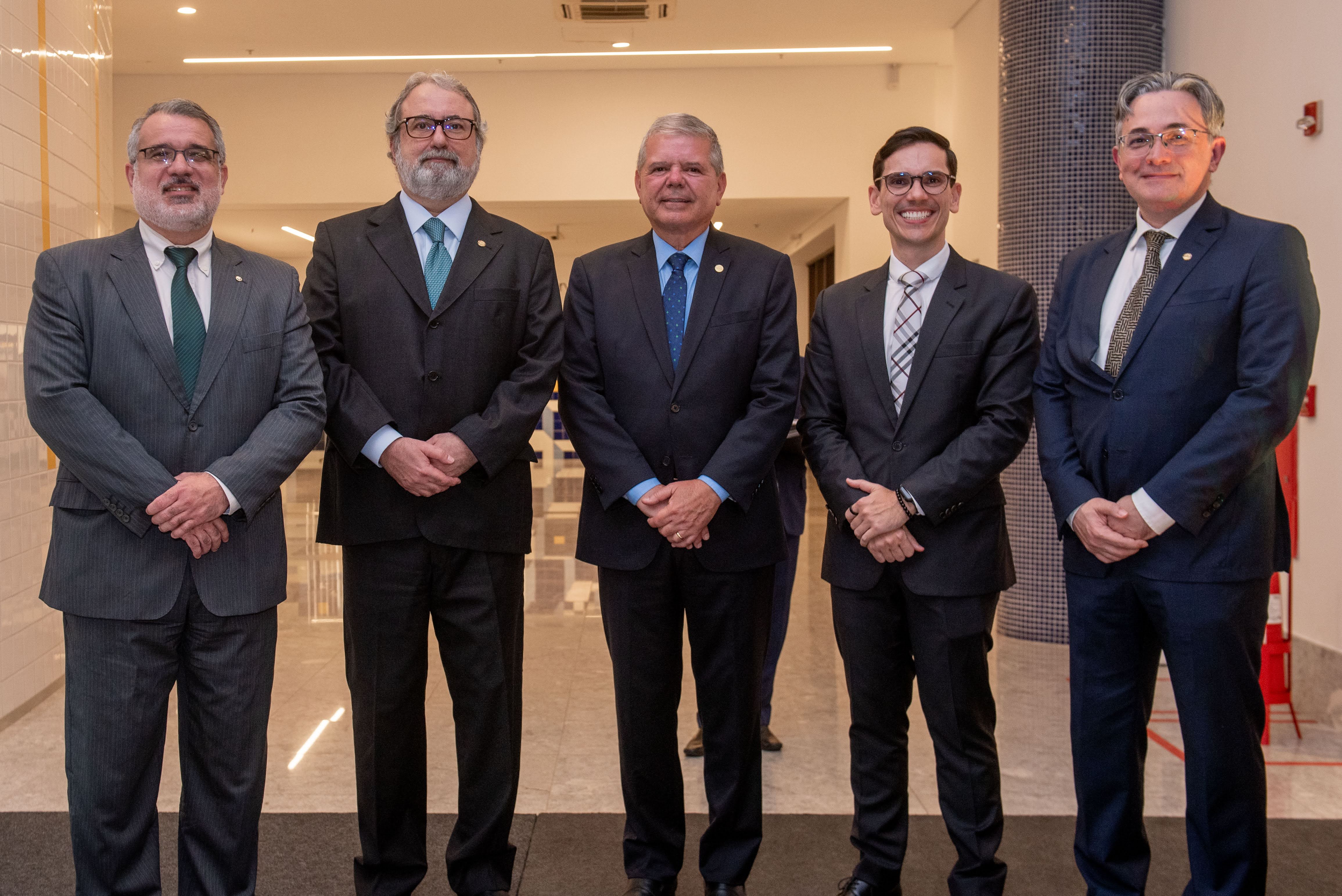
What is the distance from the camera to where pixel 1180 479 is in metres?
2.32

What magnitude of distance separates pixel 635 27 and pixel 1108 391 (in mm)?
7643

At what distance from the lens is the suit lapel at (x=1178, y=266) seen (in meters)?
2.42

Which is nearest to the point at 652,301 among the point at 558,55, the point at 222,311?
the point at 222,311

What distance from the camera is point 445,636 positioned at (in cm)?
267

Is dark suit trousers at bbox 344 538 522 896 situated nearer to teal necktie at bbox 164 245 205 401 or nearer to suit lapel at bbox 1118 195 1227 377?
teal necktie at bbox 164 245 205 401

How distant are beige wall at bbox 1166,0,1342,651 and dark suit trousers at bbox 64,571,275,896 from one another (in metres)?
3.94

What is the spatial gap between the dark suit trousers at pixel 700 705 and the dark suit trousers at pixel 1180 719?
2.50 ft

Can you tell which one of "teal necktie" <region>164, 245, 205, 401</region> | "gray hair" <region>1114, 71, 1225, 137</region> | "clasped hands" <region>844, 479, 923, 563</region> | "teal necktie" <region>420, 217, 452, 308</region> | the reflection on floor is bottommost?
the reflection on floor

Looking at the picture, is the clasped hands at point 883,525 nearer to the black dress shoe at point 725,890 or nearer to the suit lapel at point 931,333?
the suit lapel at point 931,333

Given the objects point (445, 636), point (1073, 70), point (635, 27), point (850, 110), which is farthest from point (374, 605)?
point (850, 110)

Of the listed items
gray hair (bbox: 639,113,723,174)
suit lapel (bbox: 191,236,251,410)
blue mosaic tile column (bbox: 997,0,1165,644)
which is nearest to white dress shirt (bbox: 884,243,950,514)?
gray hair (bbox: 639,113,723,174)

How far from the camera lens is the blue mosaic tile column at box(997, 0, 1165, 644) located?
5.54 metres

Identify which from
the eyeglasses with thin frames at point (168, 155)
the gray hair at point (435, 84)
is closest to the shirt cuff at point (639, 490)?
the gray hair at point (435, 84)

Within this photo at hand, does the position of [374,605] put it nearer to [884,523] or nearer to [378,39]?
[884,523]
